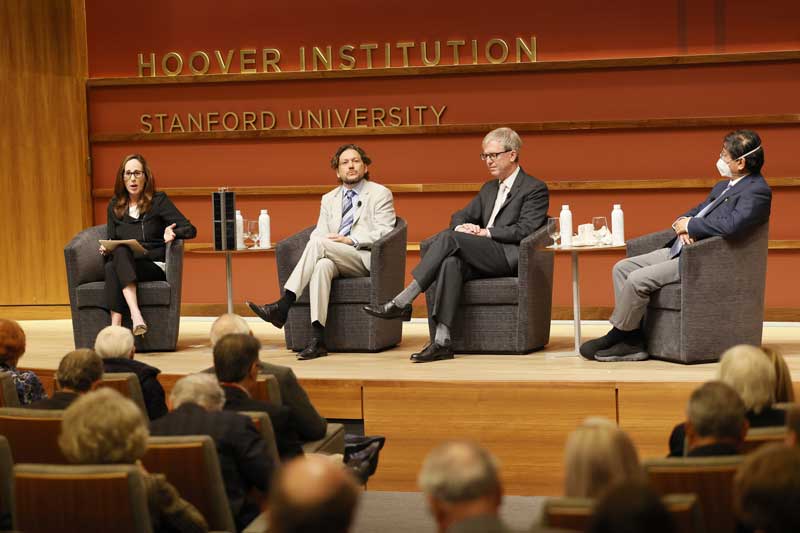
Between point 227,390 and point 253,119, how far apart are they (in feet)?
16.4

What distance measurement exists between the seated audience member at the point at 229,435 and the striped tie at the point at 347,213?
3.20 meters

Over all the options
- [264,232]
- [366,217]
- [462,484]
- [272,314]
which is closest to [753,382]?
[462,484]

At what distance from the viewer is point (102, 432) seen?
2.72 metres

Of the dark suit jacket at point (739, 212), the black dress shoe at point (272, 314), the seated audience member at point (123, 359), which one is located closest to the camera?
the seated audience member at point (123, 359)

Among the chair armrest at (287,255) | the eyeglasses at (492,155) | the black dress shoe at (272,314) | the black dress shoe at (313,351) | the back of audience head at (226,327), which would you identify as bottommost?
the black dress shoe at (313,351)

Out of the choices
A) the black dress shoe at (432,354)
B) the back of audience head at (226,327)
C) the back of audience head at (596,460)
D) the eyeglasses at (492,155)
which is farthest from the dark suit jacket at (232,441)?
the eyeglasses at (492,155)

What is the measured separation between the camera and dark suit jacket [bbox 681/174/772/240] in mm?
5301

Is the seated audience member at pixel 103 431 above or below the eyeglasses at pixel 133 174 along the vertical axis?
below

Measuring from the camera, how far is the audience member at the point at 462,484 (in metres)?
2.05

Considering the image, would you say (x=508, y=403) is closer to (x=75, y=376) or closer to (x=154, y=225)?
(x=75, y=376)

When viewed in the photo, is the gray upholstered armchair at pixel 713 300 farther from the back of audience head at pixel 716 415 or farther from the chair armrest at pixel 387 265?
the back of audience head at pixel 716 415

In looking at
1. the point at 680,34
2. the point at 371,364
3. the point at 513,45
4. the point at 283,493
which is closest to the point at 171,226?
the point at 371,364

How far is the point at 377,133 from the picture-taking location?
8.12m

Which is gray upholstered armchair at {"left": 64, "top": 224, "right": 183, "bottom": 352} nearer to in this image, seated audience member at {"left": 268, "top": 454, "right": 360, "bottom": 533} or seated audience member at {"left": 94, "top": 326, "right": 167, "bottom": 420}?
seated audience member at {"left": 94, "top": 326, "right": 167, "bottom": 420}
